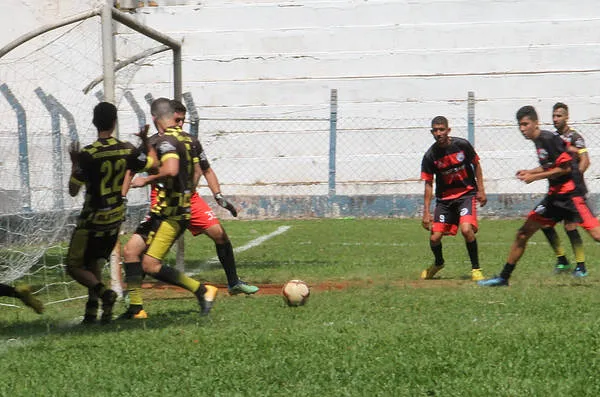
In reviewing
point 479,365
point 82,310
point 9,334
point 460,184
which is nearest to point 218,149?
point 460,184

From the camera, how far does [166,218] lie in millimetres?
7766

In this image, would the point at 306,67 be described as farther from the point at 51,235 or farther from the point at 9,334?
the point at 9,334

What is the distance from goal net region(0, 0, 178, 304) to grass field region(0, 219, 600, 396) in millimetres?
1238

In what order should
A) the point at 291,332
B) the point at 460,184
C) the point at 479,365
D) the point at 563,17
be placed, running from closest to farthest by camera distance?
the point at 479,365
the point at 291,332
the point at 460,184
the point at 563,17

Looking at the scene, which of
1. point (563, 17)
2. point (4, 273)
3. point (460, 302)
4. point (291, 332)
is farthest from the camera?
point (563, 17)

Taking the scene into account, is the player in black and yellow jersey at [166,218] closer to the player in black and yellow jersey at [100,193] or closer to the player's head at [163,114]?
the player's head at [163,114]

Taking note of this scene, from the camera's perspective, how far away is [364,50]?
22734 mm

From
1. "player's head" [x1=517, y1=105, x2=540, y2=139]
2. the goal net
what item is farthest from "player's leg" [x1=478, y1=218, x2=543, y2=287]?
the goal net

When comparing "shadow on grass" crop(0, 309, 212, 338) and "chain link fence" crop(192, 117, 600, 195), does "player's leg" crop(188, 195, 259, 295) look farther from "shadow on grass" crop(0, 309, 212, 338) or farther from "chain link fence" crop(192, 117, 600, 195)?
"chain link fence" crop(192, 117, 600, 195)

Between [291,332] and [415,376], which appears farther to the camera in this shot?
[291,332]

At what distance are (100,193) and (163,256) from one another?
765 millimetres

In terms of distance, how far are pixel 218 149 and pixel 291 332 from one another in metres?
16.2

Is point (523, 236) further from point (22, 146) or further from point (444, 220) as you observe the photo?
point (22, 146)

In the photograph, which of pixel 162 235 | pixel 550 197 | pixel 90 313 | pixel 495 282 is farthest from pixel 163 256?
pixel 550 197
